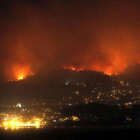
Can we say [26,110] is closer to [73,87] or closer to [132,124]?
[73,87]

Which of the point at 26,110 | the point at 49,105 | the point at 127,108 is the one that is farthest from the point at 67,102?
the point at 127,108

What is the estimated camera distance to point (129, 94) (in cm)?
9219

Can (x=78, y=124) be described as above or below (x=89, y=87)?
below

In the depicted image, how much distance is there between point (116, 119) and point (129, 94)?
13752 millimetres

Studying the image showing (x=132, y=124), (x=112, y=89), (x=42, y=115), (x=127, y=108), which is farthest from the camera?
(x=112, y=89)

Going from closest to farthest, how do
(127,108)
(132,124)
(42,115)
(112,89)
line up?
(132,124), (127,108), (42,115), (112,89)

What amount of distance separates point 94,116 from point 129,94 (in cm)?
1537

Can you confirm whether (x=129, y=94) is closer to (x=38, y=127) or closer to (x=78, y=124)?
(x=78, y=124)

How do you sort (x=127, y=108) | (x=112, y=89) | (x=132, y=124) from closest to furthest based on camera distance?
(x=132, y=124) < (x=127, y=108) < (x=112, y=89)

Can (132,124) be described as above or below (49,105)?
below

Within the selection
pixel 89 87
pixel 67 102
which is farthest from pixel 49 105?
pixel 89 87

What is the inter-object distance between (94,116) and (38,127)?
19.3 m

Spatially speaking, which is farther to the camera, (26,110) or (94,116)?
(26,110)

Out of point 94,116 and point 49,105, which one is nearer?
point 94,116
